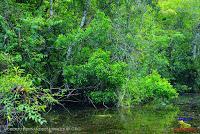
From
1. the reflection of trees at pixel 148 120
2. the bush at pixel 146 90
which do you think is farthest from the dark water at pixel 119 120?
the bush at pixel 146 90

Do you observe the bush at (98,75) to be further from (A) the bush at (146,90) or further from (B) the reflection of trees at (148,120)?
(B) the reflection of trees at (148,120)

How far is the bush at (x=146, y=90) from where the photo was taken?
31900 mm

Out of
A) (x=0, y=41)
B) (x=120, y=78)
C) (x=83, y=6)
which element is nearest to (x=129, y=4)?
(x=83, y=6)

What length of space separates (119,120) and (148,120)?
1.77 metres

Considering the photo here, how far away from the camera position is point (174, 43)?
55031 millimetres

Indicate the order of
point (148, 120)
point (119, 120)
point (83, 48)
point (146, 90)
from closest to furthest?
1. point (119, 120)
2. point (148, 120)
3. point (83, 48)
4. point (146, 90)

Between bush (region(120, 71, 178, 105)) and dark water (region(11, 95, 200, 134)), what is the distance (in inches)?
62.5

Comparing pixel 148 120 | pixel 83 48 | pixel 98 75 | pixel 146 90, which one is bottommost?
pixel 146 90

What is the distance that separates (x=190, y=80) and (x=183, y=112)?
26.0 m

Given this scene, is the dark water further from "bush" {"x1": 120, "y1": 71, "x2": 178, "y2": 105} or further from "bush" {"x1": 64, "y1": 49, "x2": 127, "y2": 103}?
"bush" {"x1": 120, "y1": 71, "x2": 178, "y2": 105}

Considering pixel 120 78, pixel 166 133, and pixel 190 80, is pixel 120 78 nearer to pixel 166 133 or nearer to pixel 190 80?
pixel 166 133

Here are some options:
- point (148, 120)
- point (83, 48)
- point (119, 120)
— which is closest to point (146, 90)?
point (83, 48)

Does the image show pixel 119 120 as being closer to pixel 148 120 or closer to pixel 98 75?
pixel 148 120

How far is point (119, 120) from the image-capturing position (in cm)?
2389
